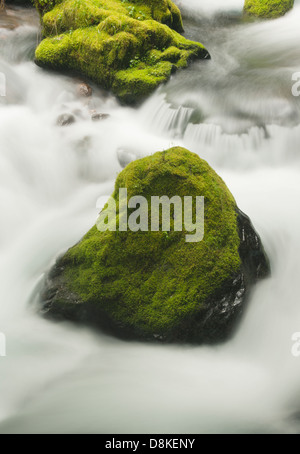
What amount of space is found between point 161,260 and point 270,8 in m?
12.4

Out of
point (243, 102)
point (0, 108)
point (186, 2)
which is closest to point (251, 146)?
point (243, 102)

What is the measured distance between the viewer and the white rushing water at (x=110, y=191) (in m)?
3.65

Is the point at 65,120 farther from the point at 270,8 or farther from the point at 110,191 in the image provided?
the point at 270,8

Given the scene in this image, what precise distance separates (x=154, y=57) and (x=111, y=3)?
2033mm

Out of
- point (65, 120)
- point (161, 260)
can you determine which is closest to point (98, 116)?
point (65, 120)

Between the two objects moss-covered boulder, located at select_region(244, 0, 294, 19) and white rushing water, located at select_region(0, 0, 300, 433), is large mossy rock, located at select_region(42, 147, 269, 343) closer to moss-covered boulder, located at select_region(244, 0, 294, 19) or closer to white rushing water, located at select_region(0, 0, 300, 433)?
white rushing water, located at select_region(0, 0, 300, 433)

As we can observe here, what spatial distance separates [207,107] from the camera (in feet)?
26.7

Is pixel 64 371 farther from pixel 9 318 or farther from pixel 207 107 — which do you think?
pixel 207 107

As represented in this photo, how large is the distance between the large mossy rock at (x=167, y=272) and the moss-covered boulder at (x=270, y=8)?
1119 centimetres

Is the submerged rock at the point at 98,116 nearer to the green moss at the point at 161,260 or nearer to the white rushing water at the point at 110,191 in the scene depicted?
the white rushing water at the point at 110,191

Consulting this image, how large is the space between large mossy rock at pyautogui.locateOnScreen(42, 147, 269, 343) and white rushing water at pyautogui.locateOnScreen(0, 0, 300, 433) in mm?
219

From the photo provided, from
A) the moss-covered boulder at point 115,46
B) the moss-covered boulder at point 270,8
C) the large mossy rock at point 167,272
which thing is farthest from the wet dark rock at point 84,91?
the moss-covered boulder at point 270,8

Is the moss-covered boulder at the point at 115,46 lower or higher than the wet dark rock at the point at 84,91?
higher
